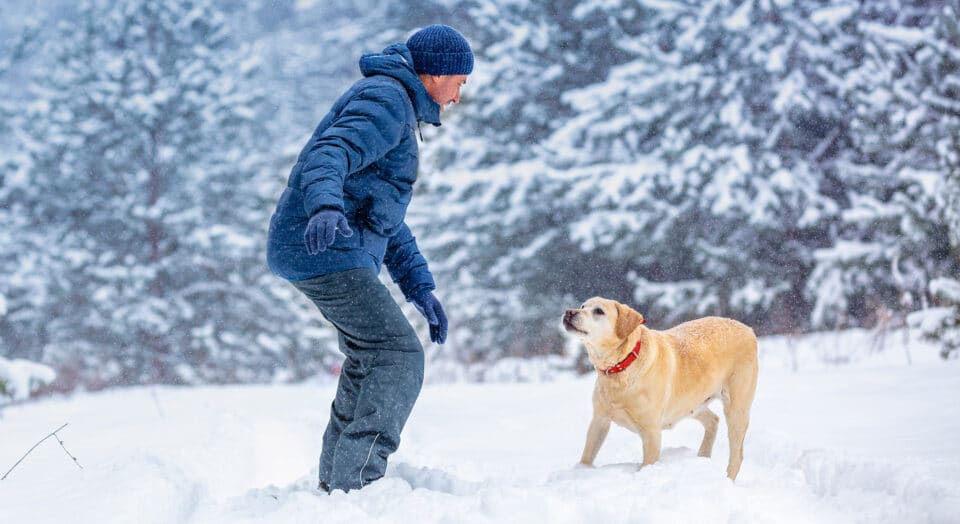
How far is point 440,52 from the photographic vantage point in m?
2.74

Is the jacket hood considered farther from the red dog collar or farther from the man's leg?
the red dog collar

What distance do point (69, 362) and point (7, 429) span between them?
35.2 ft

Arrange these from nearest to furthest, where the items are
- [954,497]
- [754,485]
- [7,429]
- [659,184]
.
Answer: [954,497] < [754,485] < [7,429] < [659,184]

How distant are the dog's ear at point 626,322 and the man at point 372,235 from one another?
0.92m

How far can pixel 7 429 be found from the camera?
5961 mm

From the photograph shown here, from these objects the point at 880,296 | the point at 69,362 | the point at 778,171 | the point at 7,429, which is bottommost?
the point at 69,362

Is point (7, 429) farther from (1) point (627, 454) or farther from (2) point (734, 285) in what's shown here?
(2) point (734, 285)

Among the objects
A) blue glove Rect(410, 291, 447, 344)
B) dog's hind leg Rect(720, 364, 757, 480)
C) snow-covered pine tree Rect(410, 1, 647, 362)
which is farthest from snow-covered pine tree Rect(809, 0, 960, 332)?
blue glove Rect(410, 291, 447, 344)

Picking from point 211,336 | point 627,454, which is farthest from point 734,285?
point 211,336

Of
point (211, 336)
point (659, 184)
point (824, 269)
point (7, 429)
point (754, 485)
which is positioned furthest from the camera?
point (211, 336)

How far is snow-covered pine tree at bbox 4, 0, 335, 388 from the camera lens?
15625 millimetres

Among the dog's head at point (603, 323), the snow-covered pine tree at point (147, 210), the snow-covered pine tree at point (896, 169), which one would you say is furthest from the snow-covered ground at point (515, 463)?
the snow-covered pine tree at point (147, 210)

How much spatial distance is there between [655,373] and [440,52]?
59.9 inches

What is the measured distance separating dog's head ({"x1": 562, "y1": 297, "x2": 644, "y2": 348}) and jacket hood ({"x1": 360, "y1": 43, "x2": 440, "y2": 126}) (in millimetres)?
1073
